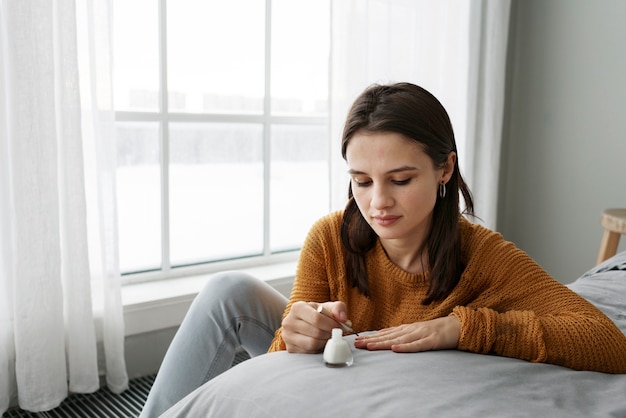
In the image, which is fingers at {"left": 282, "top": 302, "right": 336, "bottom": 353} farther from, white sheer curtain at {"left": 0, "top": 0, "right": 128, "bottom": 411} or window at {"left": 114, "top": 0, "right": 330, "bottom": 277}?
window at {"left": 114, "top": 0, "right": 330, "bottom": 277}

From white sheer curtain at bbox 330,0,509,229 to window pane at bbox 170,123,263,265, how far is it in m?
0.38

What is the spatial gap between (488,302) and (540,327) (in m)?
0.15

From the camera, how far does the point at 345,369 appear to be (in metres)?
0.89

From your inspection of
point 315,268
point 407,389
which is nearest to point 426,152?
point 315,268

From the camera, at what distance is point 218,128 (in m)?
2.46

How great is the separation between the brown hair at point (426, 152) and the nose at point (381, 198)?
0.11 m

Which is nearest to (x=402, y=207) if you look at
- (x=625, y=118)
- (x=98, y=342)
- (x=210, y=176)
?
(x=98, y=342)

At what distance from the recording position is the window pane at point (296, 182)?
105 inches

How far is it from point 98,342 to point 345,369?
1.35m

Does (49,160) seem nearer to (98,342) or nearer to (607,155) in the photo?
(98,342)

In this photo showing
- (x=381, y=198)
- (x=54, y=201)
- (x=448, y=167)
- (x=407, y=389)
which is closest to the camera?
(x=407, y=389)

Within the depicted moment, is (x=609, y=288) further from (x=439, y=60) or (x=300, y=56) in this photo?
(x=300, y=56)

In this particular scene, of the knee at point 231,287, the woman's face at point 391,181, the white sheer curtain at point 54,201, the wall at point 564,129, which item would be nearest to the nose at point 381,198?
the woman's face at point 391,181

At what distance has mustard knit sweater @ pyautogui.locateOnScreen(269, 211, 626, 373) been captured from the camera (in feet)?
3.39
